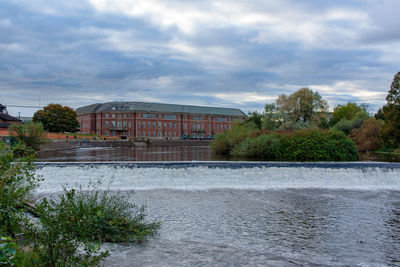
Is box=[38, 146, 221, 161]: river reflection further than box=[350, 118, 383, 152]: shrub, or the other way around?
box=[350, 118, 383, 152]: shrub

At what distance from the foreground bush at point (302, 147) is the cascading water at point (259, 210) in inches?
265

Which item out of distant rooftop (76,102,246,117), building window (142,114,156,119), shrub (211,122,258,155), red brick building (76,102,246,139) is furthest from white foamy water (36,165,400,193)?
building window (142,114,156,119)

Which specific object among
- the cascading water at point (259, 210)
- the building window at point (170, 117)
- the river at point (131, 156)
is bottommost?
the cascading water at point (259, 210)

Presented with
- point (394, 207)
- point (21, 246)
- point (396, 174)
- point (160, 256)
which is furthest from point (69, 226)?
point (396, 174)

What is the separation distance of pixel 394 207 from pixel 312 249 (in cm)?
638

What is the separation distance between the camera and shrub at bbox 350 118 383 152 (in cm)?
4531

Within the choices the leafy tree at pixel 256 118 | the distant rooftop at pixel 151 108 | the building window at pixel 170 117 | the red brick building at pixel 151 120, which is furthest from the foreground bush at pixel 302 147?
the building window at pixel 170 117

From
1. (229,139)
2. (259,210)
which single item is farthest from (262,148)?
(259,210)

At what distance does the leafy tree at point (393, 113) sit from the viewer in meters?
36.9

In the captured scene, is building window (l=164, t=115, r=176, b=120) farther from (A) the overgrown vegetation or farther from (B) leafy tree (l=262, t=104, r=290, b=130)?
(A) the overgrown vegetation

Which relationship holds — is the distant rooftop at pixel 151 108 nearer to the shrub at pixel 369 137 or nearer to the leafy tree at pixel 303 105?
the leafy tree at pixel 303 105

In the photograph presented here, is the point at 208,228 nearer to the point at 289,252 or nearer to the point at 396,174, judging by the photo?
the point at 289,252

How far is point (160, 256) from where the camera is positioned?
725 cm

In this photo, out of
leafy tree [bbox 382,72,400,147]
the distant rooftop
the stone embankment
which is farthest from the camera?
the distant rooftop
